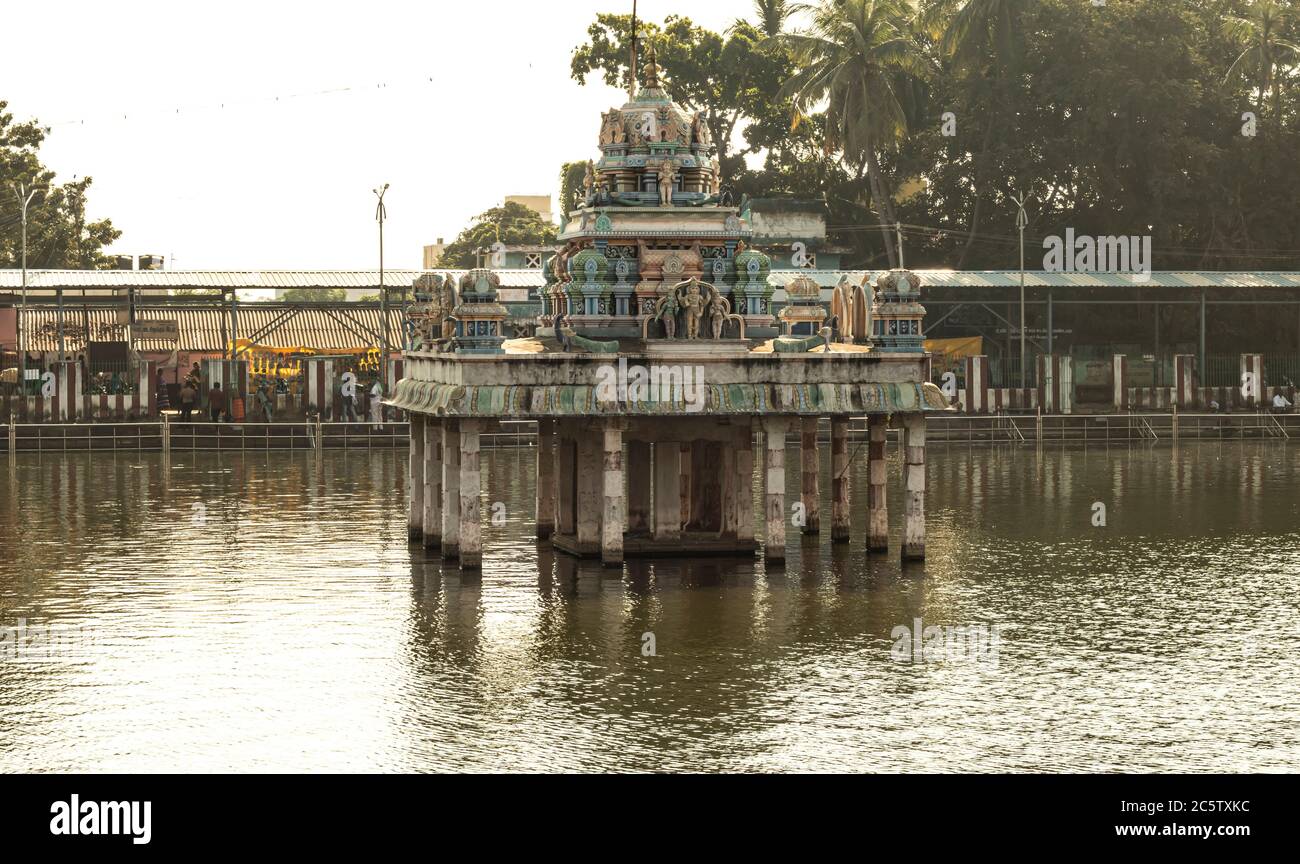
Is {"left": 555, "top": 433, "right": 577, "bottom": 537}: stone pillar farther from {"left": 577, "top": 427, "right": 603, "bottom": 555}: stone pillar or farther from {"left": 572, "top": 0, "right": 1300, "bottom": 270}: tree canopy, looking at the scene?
{"left": 572, "top": 0, "right": 1300, "bottom": 270}: tree canopy

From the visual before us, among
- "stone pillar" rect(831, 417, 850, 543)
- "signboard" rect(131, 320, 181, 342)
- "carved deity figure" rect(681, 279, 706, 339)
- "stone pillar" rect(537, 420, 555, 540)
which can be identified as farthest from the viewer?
"signboard" rect(131, 320, 181, 342)

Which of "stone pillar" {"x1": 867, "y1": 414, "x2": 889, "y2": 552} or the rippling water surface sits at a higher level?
"stone pillar" {"x1": 867, "y1": 414, "x2": 889, "y2": 552}

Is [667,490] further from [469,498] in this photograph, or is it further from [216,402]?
[216,402]

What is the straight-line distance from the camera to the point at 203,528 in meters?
50.4

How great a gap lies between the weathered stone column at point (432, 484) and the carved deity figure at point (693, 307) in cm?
602

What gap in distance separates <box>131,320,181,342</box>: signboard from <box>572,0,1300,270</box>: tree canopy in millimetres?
30289

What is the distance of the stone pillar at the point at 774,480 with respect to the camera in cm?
4022

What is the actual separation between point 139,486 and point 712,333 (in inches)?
1082

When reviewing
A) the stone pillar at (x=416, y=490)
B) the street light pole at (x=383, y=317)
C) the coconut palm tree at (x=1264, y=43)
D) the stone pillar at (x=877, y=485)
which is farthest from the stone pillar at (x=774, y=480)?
the coconut palm tree at (x=1264, y=43)

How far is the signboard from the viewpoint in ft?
343

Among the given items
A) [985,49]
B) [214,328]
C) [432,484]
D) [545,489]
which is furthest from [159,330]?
[432,484]

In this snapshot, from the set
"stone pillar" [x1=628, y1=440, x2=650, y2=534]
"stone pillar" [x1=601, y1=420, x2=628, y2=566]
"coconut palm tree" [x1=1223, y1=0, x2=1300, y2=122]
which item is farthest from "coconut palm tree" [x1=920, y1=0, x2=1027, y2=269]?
"stone pillar" [x1=601, y1=420, x2=628, y2=566]
